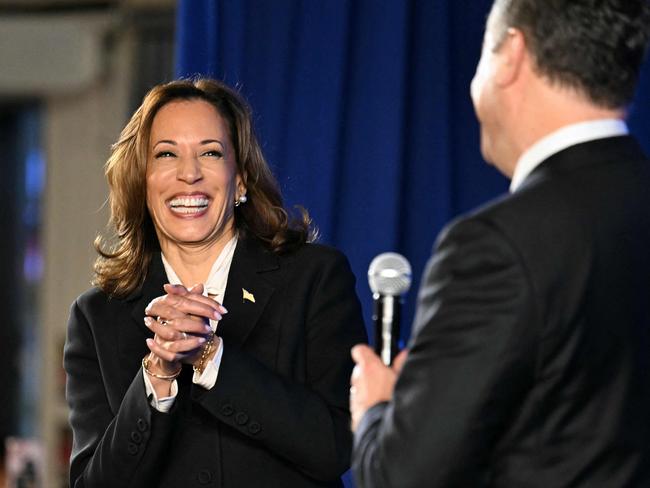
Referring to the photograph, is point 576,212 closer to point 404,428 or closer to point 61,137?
point 404,428

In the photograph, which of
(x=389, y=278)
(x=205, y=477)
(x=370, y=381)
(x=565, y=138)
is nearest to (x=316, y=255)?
(x=205, y=477)

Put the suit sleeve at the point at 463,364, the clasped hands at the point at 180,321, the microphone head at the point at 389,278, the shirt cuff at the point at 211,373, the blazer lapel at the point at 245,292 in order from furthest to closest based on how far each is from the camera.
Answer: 1. the blazer lapel at the point at 245,292
2. the shirt cuff at the point at 211,373
3. the clasped hands at the point at 180,321
4. the microphone head at the point at 389,278
5. the suit sleeve at the point at 463,364

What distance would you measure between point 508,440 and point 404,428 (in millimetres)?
120

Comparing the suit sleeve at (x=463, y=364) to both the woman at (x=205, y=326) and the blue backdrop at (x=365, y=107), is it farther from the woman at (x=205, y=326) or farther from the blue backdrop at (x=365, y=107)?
the blue backdrop at (x=365, y=107)

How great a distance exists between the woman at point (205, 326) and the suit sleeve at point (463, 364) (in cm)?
67

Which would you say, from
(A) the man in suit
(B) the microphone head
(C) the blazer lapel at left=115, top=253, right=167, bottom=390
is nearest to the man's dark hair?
(A) the man in suit

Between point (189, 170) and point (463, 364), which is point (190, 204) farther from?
point (463, 364)

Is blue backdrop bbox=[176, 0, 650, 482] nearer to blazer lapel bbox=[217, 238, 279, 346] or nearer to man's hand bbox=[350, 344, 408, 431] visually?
blazer lapel bbox=[217, 238, 279, 346]

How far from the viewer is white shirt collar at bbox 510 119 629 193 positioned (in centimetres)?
137

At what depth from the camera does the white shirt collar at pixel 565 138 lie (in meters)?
1.37

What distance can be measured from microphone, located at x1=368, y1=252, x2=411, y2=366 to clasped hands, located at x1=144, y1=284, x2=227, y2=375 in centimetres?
44

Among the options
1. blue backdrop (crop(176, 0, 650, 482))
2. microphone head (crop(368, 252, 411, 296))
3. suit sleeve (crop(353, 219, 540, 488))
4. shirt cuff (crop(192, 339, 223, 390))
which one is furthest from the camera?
blue backdrop (crop(176, 0, 650, 482))

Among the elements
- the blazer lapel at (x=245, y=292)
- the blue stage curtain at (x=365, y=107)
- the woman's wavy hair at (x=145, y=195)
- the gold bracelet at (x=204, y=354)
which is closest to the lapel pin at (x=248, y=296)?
the blazer lapel at (x=245, y=292)

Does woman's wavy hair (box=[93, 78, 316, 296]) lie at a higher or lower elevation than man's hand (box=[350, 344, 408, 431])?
higher
